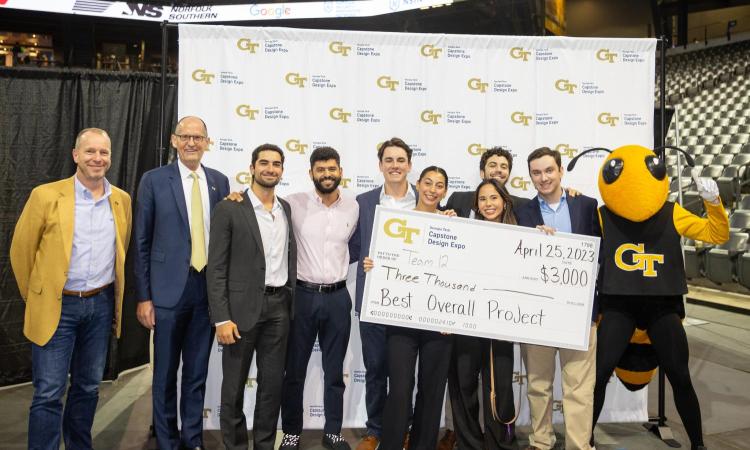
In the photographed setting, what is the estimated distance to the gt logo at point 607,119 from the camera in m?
3.81

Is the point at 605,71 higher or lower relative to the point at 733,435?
higher

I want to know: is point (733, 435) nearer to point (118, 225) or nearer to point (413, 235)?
point (413, 235)

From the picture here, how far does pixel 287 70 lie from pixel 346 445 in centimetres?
247

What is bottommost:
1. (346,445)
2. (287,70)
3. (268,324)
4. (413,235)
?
(346,445)

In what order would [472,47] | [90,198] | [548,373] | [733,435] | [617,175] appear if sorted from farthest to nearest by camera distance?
1. [472,47]
2. [733,435]
3. [548,373]
4. [617,175]
5. [90,198]

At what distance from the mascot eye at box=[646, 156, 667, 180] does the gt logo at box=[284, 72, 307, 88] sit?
2221 millimetres

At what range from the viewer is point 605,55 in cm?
382

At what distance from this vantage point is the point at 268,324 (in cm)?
291

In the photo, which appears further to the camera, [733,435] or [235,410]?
[733,435]

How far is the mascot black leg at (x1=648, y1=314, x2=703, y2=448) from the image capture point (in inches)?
114

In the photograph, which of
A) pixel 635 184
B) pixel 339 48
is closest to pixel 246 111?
pixel 339 48

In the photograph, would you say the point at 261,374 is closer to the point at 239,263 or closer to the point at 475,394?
the point at 239,263

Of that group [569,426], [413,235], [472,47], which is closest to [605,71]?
[472,47]

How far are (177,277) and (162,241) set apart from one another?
214 millimetres
